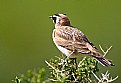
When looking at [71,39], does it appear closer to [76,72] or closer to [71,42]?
[71,42]

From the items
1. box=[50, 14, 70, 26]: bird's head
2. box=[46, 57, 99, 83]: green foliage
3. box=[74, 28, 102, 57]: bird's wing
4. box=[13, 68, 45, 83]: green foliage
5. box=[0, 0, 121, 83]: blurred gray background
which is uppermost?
box=[13, 68, 45, 83]: green foliage

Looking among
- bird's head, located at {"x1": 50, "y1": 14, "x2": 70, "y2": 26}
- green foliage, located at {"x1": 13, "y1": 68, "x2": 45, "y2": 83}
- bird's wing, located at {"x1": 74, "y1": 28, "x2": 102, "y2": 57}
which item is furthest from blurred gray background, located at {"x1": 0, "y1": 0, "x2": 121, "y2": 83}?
green foliage, located at {"x1": 13, "y1": 68, "x2": 45, "y2": 83}

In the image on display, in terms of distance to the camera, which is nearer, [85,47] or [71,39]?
[85,47]

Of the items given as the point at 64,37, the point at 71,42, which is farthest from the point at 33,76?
the point at 64,37

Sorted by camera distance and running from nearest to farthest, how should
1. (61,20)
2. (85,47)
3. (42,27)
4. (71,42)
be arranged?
(85,47)
(71,42)
(61,20)
(42,27)

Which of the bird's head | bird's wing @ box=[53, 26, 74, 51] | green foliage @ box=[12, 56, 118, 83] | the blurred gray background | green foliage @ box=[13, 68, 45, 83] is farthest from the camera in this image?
the blurred gray background

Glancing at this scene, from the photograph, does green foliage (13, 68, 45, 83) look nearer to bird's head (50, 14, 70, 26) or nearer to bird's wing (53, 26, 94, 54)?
bird's wing (53, 26, 94, 54)
